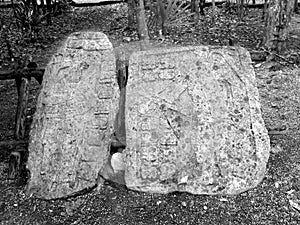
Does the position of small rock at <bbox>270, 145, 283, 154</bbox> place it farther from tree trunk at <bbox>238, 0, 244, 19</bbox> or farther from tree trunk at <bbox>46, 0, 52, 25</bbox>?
tree trunk at <bbox>46, 0, 52, 25</bbox>

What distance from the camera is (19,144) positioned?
2621mm

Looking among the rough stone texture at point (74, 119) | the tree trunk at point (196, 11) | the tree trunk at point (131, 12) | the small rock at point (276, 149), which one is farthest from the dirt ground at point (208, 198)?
the tree trunk at point (131, 12)

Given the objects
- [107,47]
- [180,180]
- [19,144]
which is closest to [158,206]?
[180,180]

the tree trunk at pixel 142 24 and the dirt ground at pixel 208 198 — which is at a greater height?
the tree trunk at pixel 142 24

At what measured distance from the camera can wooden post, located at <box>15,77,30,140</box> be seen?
2719 mm

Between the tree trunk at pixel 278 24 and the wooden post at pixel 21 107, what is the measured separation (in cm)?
238

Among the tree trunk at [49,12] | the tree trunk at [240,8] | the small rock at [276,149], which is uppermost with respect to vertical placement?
the tree trunk at [49,12]

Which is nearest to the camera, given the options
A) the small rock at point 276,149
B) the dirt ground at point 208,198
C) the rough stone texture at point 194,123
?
the dirt ground at point 208,198

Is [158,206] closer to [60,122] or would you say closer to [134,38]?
[60,122]

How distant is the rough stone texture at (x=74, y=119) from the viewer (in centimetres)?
236

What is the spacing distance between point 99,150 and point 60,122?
1.09 ft

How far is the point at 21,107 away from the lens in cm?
281

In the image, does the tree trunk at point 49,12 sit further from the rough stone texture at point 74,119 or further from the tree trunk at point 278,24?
the tree trunk at point 278,24

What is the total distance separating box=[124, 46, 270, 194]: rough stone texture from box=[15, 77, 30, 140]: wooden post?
0.78m
